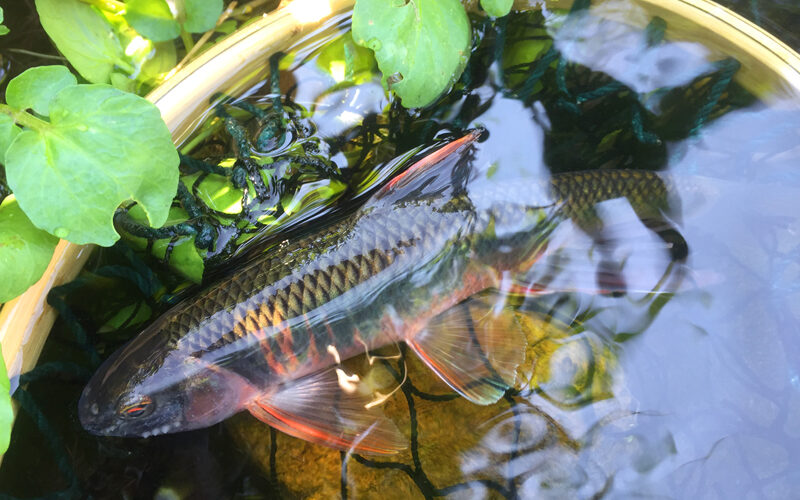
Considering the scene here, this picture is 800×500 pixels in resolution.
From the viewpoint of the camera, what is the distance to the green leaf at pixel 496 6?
176 centimetres

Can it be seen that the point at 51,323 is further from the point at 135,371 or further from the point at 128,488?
the point at 128,488

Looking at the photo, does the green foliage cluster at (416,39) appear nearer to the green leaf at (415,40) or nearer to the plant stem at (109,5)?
the green leaf at (415,40)

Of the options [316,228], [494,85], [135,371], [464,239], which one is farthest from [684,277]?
[135,371]

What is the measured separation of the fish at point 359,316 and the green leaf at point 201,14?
96cm

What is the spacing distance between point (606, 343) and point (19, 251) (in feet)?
5.83

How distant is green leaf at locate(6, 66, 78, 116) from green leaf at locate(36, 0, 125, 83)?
0.55 metres

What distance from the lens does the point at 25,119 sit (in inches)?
52.4

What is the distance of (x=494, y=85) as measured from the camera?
83.7 inches

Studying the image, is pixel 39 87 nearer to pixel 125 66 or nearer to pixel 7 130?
pixel 7 130

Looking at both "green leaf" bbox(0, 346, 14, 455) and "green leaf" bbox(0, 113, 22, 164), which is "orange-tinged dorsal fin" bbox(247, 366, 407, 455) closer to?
"green leaf" bbox(0, 346, 14, 455)

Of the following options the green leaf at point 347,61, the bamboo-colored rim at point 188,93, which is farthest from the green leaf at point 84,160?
the green leaf at point 347,61

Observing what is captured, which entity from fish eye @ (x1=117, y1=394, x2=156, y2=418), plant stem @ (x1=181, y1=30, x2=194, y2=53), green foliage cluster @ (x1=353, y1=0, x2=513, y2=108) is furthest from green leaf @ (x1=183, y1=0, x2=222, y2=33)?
fish eye @ (x1=117, y1=394, x2=156, y2=418)

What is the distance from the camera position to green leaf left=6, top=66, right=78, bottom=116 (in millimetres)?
1349

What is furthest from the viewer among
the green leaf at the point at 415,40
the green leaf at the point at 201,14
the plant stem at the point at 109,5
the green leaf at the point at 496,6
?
the green leaf at the point at 201,14
